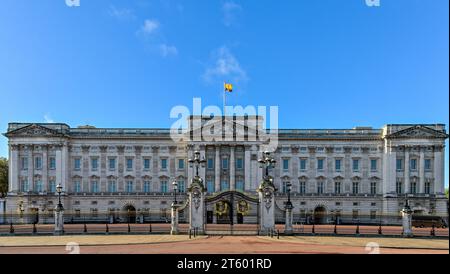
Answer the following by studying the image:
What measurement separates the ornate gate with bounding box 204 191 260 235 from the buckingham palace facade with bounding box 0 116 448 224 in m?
11.7

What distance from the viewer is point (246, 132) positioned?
5662 centimetres

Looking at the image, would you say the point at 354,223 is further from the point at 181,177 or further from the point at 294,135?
the point at 181,177

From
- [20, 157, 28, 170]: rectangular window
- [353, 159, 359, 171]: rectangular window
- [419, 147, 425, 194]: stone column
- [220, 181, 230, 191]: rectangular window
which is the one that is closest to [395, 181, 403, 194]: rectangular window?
[419, 147, 425, 194]: stone column

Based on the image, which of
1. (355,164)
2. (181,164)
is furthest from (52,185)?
(355,164)

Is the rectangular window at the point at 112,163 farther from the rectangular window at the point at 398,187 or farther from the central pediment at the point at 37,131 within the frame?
the rectangular window at the point at 398,187

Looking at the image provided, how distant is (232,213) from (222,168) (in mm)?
25474

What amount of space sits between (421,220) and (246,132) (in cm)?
3003

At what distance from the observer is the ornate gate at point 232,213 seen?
31.5 m

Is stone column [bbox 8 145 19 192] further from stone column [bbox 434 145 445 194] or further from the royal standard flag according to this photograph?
stone column [bbox 434 145 445 194]

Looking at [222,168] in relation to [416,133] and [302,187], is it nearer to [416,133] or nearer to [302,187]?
[302,187]

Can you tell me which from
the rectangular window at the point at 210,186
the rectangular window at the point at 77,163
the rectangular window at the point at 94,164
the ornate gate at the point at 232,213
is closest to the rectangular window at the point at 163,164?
the rectangular window at the point at 210,186

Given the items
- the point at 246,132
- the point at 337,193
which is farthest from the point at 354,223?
the point at 246,132

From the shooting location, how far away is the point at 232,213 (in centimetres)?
3184

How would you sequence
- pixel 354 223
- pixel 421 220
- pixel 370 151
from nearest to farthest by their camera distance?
pixel 421 220 → pixel 354 223 → pixel 370 151
